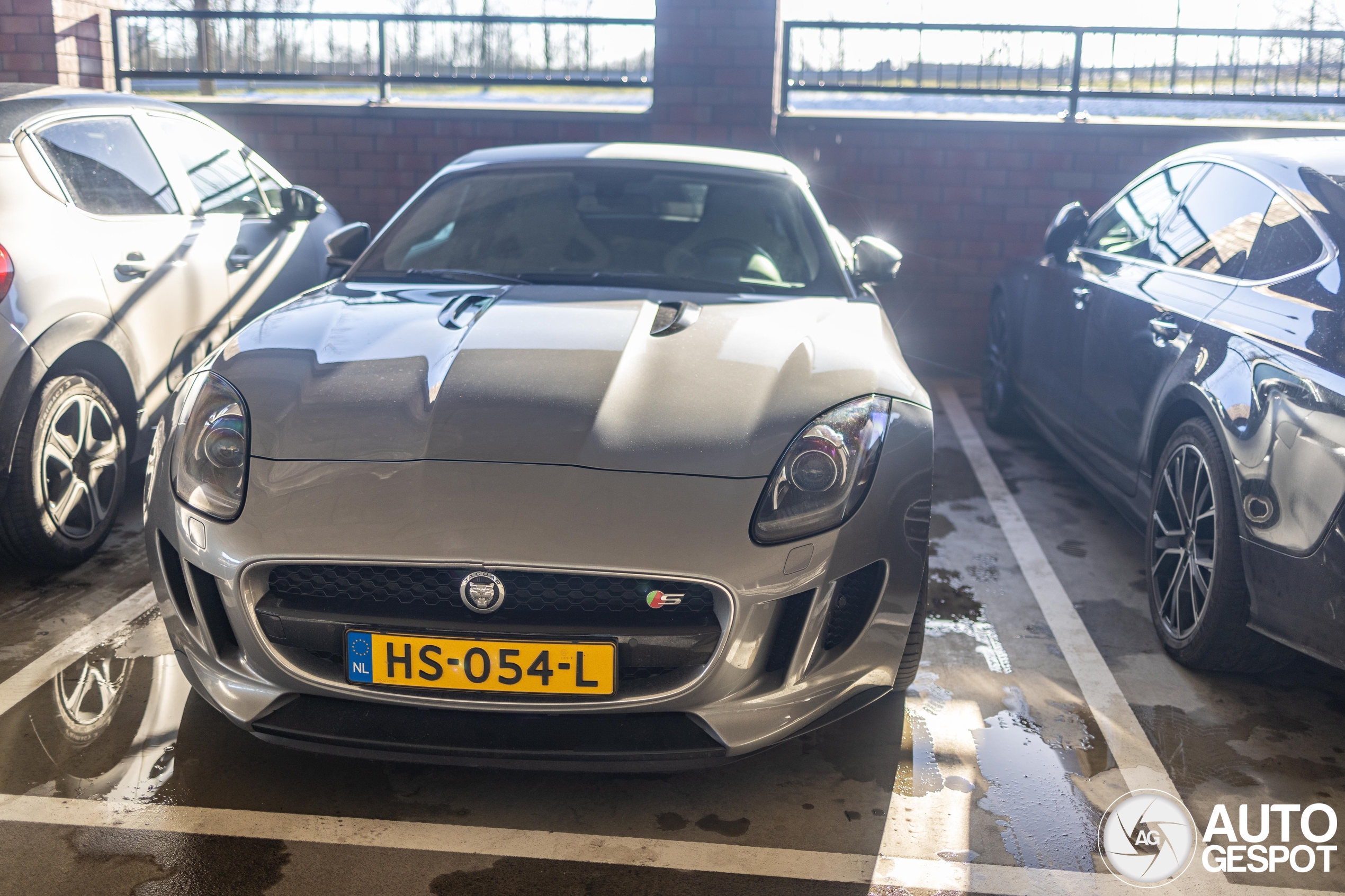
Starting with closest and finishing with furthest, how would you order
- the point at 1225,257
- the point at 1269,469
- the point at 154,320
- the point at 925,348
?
the point at 1269,469 → the point at 1225,257 → the point at 154,320 → the point at 925,348

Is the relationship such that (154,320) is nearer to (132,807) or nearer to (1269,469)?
(132,807)

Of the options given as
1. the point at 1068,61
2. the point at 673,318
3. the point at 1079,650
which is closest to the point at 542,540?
the point at 673,318

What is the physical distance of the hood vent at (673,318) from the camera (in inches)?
109

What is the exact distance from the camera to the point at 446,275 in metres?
3.26

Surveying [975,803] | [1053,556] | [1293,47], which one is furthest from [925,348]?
[975,803]

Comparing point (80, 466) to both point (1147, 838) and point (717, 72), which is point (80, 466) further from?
point (717, 72)

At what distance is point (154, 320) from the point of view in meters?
3.95

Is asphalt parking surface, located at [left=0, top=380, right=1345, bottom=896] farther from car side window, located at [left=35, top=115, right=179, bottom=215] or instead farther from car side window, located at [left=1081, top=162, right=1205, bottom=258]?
car side window, located at [left=1081, top=162, right=1205, bottom=258]

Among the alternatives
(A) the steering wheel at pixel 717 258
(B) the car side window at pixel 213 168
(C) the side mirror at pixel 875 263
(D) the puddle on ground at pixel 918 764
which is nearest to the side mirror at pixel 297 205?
(B) the car side window at pixel 213 168

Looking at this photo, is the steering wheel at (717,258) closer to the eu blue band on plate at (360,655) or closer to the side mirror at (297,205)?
the eu blue band on plate at (360,655)

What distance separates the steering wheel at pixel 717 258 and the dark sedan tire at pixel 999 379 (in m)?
2.52

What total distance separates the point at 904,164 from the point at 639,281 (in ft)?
16.6

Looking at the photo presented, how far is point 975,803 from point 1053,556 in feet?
6.04

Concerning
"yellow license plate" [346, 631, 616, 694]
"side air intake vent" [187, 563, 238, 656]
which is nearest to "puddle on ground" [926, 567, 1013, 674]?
"yellow license plate" [346, 631, 616, 694]
